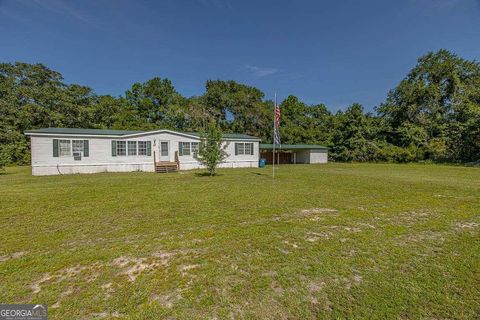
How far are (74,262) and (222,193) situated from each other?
17.1 ft

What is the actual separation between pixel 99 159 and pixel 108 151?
763 millimetres

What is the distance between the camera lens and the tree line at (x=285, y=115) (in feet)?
82.5

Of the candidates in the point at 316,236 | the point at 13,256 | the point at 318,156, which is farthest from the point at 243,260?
the point at 318,156

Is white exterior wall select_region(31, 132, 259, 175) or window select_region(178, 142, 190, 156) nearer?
white exterior wall select_region(31, 132, 259, 175)

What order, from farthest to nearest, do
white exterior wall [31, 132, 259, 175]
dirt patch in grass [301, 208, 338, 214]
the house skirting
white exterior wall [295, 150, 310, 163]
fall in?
white exterior wall [295, 150, 310, 163]
the house skirting
white exterior wall [31, 132, 259, 175]
dirt patch in grass [301, 208, 338, 214]

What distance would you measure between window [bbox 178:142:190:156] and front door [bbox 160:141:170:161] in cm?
92

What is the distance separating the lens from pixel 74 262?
123 inches

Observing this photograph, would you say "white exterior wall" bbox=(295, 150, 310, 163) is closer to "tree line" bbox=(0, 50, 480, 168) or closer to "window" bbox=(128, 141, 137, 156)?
"tree line" bbox=(0, 50, 480, 168)

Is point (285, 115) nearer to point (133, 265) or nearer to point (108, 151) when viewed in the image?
point (108, 151)

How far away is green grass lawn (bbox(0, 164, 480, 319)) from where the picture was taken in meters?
2.30

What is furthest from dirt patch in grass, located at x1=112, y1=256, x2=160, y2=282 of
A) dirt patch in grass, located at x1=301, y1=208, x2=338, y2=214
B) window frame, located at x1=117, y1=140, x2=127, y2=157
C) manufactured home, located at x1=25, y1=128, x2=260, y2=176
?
window frame, located at x1=117, y1=140, x2=127, y2=157

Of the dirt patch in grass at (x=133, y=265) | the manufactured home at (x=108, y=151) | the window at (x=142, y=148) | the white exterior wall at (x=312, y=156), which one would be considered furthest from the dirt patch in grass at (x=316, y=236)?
the white exterior wall at (x=312, y=156)

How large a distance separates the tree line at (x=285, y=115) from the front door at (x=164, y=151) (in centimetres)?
686

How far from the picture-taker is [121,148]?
15914 millimetres
